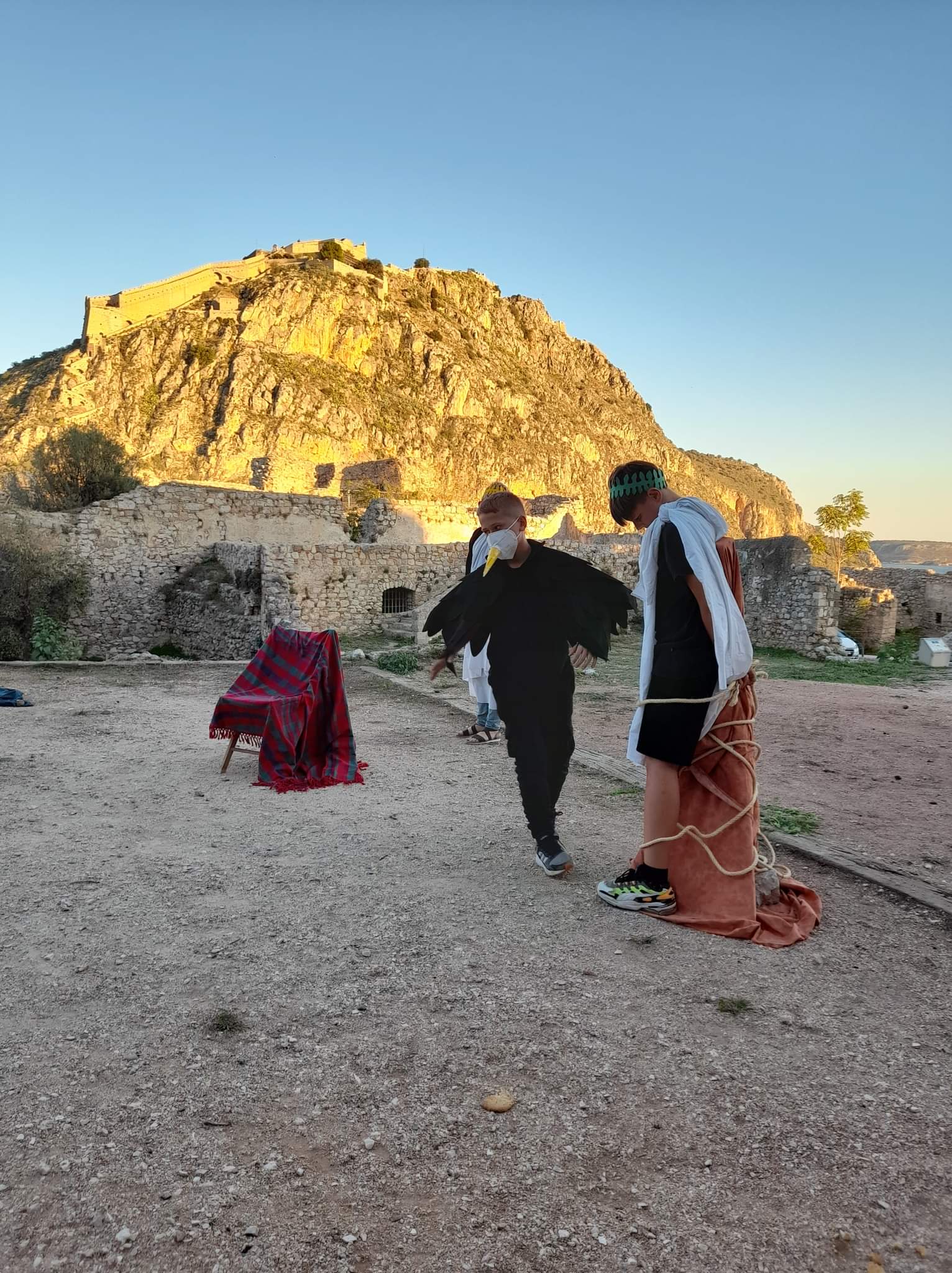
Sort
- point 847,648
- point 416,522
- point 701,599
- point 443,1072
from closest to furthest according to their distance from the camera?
point 443,1072, point 701,599, point 847,648, point 416,522

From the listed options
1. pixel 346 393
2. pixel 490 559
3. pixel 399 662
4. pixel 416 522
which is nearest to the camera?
pixel 490 559

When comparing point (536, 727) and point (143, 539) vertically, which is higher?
point (143, 539)

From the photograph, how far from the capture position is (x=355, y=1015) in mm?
2334

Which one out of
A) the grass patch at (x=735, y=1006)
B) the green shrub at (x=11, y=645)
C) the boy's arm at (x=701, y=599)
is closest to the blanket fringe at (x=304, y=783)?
the boy's arm at (x=701, y=599)

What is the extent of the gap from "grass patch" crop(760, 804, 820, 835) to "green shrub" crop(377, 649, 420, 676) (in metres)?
6.55

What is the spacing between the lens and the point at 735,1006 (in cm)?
238

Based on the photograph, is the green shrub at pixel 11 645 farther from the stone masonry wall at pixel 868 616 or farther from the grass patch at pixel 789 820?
the stone masonry wall at pixel 868 616

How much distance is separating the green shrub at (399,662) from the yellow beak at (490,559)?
6.99m

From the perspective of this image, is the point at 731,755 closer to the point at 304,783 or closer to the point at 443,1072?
the point at 443,1072

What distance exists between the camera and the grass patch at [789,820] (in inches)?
164

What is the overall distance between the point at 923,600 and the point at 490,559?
17844 mm

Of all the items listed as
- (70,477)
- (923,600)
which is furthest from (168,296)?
(923,600)

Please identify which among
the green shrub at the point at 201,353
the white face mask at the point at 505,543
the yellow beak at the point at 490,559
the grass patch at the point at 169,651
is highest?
the green shrub at the point at 201,353

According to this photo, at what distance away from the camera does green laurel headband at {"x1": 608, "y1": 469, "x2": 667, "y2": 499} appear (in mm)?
3172
